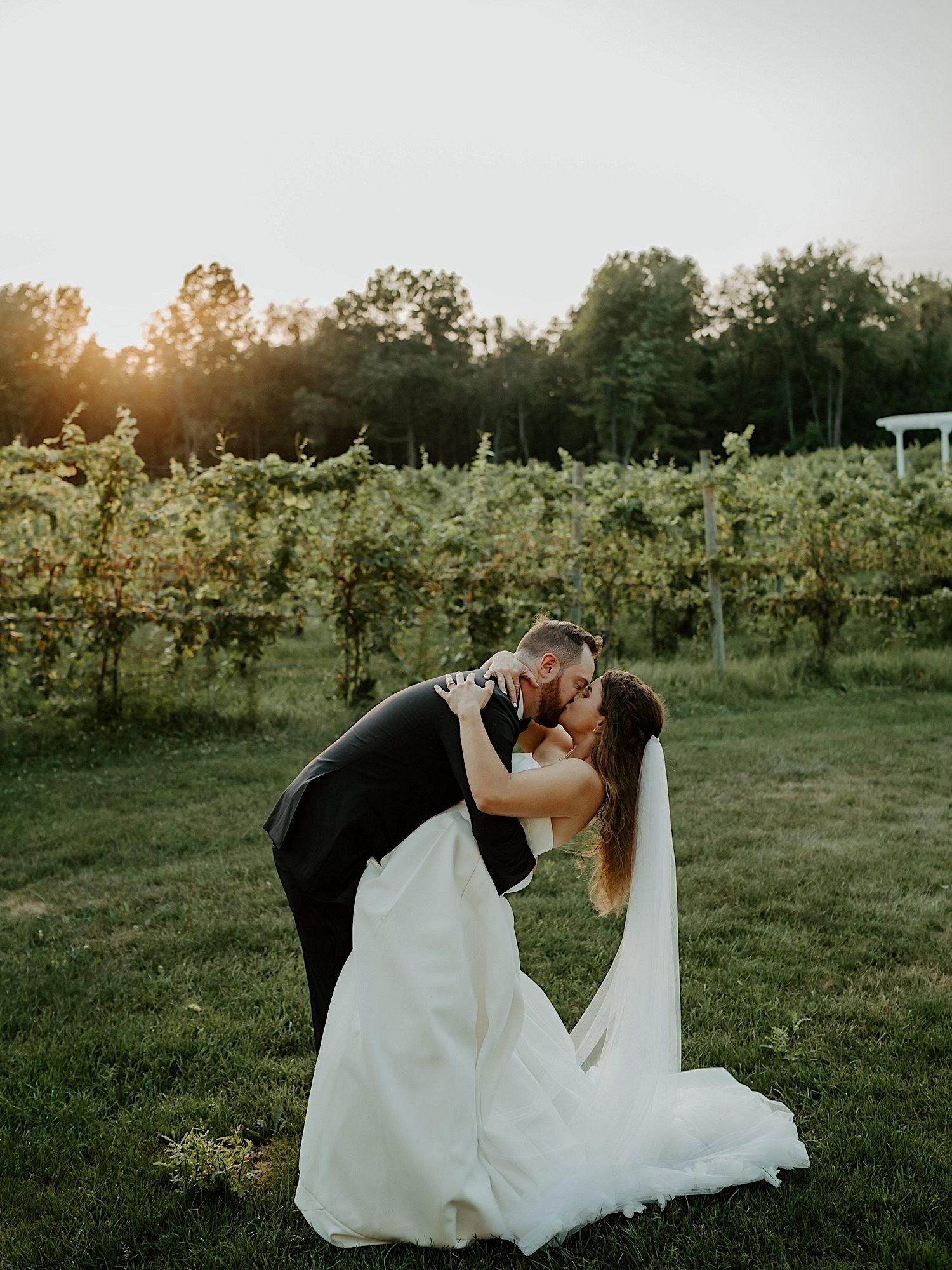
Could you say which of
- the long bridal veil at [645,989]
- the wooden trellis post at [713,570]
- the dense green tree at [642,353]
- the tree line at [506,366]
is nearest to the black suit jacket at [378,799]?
the long bridal veil at [645,989]

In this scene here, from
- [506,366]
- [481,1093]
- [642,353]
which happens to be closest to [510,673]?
[481,1093]

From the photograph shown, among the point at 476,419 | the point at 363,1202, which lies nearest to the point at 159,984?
the point at 363,1202

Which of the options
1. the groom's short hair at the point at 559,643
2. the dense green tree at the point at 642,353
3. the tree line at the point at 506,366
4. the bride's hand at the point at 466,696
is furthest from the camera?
the dense green tree at the point at 642,353

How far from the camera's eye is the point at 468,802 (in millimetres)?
3076

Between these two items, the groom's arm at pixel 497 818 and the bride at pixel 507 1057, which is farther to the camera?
the groom's arm at pixel 497 818

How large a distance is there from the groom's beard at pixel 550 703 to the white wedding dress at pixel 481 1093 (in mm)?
182

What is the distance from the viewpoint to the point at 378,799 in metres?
3.22

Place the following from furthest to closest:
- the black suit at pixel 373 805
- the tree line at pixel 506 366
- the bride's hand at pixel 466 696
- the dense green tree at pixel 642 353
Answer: the dense green tree at pixel 642 353 → the tree line at pixel 506 366 → the black suit at pixel 373 805 → the bride's hand at pixel 466 696

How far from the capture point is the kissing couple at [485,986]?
2977mm

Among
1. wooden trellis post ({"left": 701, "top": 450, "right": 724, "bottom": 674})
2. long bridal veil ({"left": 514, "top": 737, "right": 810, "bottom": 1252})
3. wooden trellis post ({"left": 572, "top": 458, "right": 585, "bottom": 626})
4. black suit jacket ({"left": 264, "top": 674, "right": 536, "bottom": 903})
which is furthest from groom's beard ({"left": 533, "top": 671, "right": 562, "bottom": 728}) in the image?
wooden trellis post ({"left": 701, "top": 450, "right": 724, "bottom": 674})

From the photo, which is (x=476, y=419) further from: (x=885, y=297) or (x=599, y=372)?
(x=885, y=297)

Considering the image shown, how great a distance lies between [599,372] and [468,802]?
51843 mm

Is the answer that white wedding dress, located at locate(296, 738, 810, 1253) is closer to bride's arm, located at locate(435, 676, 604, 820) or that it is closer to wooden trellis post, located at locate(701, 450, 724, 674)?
bride's arm, located at locate(435, 676, 604, 820)

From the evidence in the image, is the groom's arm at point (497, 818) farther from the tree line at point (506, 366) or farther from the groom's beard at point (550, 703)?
the tree line at point (506, 366)
